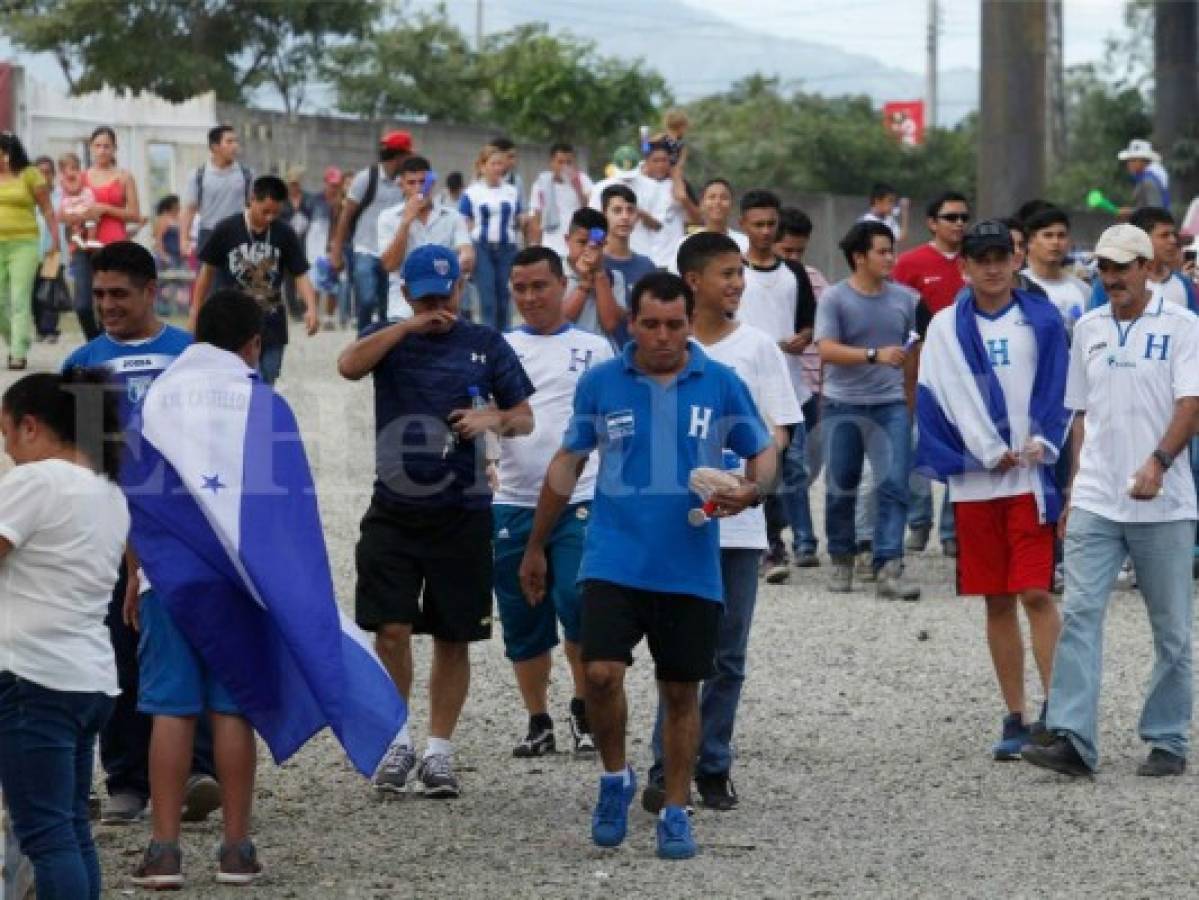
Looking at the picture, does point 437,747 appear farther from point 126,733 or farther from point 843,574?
point 843,574

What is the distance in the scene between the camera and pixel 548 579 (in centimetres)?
1001

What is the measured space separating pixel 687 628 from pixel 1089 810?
169 cm

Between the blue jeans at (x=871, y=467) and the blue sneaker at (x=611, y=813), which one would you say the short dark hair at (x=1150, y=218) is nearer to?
the blue jeans at (x=871, y=467)

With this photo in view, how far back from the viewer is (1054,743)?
380 inches

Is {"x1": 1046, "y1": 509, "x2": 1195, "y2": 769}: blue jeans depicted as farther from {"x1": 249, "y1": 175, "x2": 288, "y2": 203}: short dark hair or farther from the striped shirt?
the striped shirt

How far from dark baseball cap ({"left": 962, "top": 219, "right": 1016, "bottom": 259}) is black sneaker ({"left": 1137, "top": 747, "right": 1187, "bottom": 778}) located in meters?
2.05

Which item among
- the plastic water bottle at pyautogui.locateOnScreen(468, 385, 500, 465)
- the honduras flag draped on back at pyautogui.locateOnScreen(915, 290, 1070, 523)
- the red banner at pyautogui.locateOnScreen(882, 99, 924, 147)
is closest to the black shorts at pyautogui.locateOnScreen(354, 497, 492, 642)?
the plastic water bottle at pyautogui.locateOnScreen(468, 385, 500, 465)

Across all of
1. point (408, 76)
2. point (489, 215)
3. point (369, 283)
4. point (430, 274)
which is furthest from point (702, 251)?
point (408, 76)

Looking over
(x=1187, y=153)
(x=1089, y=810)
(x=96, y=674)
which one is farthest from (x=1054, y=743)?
(x=1187, y=153)

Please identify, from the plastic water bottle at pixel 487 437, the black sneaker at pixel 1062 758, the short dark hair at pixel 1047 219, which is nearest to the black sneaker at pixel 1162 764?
the black sneaker at pixel 1062 758

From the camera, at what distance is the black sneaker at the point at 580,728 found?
10.1 metres

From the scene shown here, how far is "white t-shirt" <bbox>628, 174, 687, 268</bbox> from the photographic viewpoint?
19.1 metres

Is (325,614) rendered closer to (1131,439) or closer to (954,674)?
(1131,439)

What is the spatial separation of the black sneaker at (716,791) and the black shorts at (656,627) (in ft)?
2.48
